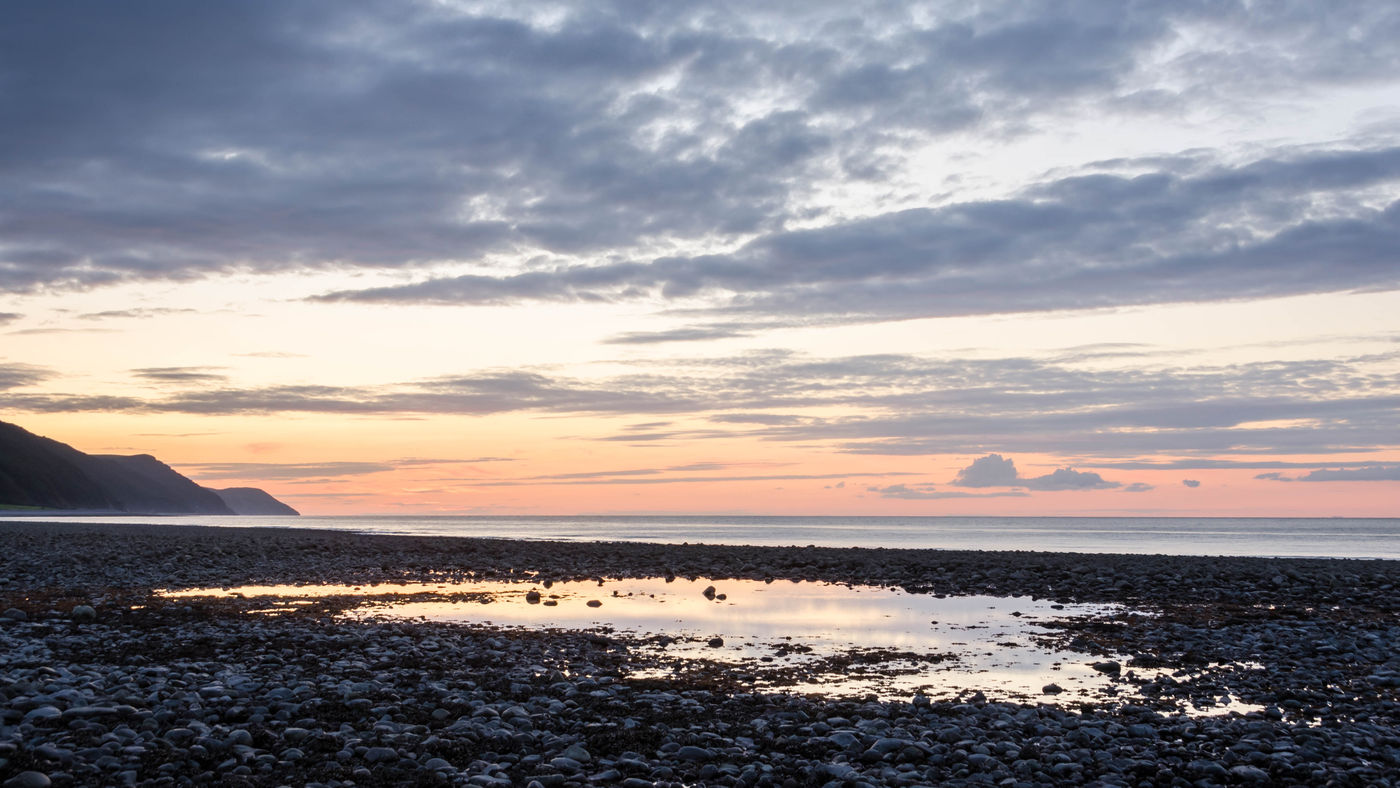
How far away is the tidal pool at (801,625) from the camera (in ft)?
45.5

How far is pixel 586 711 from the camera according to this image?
11.3 meters

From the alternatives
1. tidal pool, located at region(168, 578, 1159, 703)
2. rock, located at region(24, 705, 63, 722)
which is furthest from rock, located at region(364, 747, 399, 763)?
tidal pool, located at region(168, 578, 1159, 703)

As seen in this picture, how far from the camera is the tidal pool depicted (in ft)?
45.5

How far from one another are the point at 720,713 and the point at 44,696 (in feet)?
25.8

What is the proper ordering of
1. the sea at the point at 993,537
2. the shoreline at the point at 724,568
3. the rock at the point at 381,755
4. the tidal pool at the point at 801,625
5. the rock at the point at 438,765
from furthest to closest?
the sea at the point at 993,537
the shoreline at the point at 724,568
the tidal pool at the point at 801,625
the rock at the point at 381,755
the rock at the point at 438,765

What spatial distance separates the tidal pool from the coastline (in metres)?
0.90

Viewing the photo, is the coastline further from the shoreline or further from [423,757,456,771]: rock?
the shoreline

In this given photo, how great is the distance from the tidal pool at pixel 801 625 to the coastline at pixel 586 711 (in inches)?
35.5

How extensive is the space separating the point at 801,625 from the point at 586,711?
375 inches

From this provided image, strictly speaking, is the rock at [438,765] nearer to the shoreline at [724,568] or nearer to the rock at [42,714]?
the rock at [42,714]

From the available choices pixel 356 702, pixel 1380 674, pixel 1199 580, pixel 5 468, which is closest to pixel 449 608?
pixel 356 702

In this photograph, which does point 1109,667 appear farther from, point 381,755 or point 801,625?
point 381,755

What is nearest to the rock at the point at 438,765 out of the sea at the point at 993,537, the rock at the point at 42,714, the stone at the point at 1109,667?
the rock at the point at 42,714

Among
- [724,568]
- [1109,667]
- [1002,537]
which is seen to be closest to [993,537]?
[1002,537]
